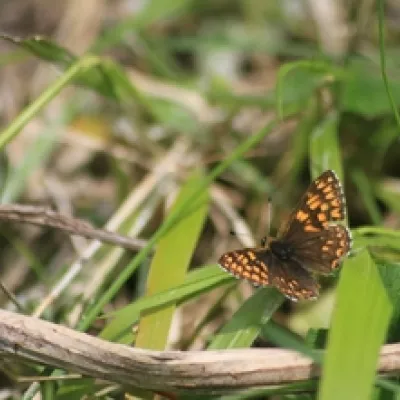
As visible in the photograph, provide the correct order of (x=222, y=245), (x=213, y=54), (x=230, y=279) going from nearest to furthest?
(x=230, y=279) → (x=222, y=245) → (x=213, y=54)

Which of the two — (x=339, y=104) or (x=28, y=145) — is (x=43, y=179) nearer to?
(x=28, y=145)

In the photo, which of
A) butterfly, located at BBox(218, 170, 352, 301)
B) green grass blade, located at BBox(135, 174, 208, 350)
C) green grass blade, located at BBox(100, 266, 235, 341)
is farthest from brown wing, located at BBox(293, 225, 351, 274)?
green grass blade, located at BBox(135, 174, 208, 350)

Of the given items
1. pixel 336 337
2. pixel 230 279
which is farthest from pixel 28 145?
pixel 336 337

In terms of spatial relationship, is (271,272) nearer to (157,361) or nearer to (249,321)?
(249,321)

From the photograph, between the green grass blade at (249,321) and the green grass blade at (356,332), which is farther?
the green grass blade at (249,321)

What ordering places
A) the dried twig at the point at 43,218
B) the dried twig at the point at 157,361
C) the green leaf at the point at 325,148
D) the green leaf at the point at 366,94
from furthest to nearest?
the green leaf at the point at 366,94 < the green leaf at the point at 325,148 < the dried twig at the point at 43,218 < the dried twig at the point at 157,361

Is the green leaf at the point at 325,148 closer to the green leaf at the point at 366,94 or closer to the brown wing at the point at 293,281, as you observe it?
the green leaf at the point at 366,94

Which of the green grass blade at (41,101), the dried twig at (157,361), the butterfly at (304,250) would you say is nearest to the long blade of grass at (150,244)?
the dried twig at (157,361)
